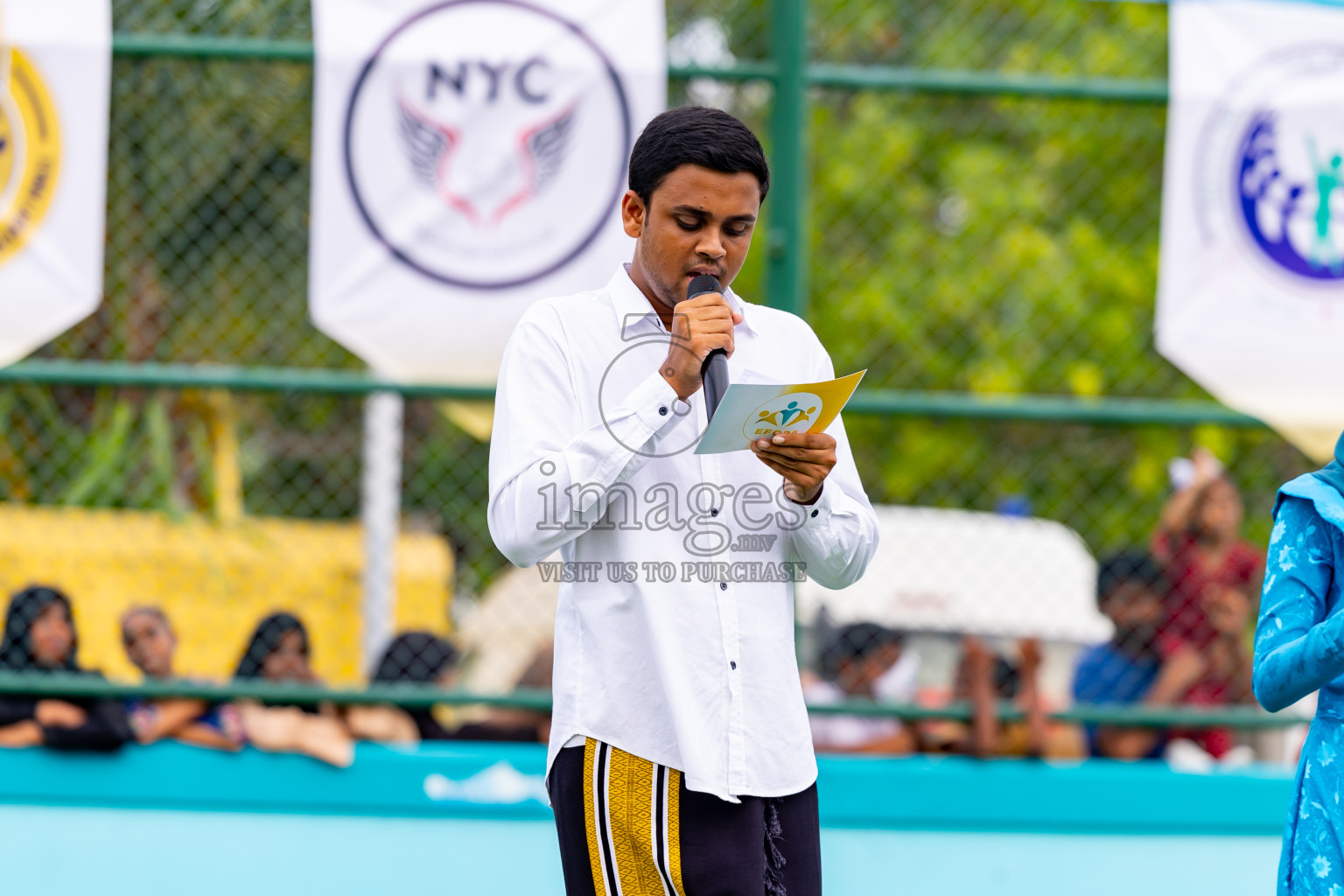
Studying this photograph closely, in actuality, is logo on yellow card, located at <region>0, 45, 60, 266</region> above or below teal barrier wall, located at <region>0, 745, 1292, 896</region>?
above

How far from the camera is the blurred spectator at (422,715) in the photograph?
156 inches

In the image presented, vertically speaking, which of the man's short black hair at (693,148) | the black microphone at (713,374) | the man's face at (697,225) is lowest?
the black microphone at (713,374)

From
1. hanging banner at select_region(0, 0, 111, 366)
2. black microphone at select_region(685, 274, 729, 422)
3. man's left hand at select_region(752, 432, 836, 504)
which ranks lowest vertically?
man's left hand at select_region(752, 432, 836, 504)

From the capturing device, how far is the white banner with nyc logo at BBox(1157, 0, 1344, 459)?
12.6 feet

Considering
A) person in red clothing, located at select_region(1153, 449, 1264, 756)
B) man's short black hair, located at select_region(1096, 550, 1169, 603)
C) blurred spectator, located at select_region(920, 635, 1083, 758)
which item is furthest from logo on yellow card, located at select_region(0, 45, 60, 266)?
person in red clothing, located at select_region(1153, 449, 1264, 756)

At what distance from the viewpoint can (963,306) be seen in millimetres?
9742

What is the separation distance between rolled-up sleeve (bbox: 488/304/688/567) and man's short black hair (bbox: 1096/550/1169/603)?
2806mm

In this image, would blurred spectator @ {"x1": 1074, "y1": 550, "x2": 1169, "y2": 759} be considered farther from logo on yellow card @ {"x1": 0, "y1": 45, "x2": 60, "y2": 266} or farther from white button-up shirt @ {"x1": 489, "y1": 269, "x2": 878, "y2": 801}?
logo on yellow card @ {"x1": 0, "y1": 45, "x2": 60, "y2": 266}

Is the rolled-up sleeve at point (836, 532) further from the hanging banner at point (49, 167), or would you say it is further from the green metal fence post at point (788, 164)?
the hanging banner at point (49, 167)

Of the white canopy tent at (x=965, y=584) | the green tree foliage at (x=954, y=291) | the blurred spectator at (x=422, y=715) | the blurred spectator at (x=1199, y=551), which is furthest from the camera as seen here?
the green tree foliage at (x=954, y=291)

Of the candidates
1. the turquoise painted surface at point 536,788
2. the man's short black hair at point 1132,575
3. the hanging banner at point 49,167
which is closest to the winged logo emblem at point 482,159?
the hanging banner at point 49,167

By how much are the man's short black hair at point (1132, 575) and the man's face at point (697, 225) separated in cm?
277

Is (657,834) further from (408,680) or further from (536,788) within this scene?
(408,680)

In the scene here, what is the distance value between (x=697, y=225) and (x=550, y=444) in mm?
380
